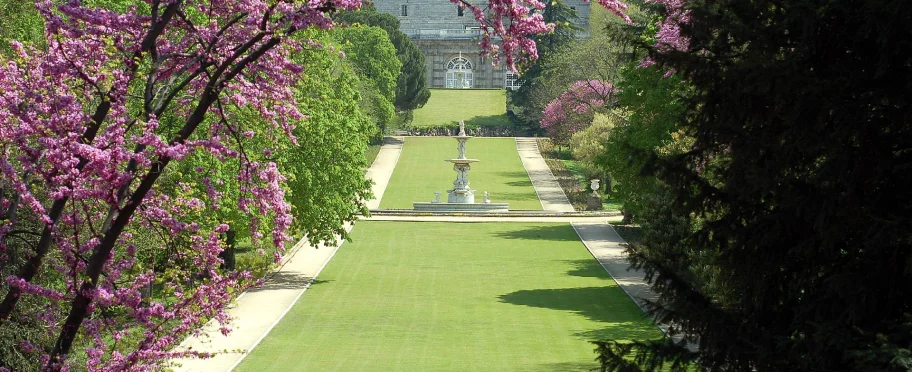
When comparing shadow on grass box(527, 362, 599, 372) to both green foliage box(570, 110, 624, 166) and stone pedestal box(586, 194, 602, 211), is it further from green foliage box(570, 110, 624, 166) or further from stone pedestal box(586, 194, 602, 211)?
stone pedestal box(586, 194, 602, 211)

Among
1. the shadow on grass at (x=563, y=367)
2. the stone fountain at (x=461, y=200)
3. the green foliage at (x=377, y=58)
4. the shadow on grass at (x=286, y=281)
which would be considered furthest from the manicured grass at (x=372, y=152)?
the shadow on grass at (x=563, y=367)

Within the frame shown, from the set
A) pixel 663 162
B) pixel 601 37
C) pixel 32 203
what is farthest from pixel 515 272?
pixel 601 37

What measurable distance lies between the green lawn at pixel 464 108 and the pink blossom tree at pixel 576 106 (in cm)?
2387

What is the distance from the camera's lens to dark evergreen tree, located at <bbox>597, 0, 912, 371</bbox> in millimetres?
9570

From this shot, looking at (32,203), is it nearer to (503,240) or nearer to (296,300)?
(296,300)

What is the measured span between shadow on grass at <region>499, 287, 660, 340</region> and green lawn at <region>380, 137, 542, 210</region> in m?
23.9

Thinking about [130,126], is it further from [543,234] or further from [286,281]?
[543,234]

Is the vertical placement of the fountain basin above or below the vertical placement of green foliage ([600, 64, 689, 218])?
below

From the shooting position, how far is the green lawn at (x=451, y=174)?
206 feet

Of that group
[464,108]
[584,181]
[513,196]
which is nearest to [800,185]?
[513,196]

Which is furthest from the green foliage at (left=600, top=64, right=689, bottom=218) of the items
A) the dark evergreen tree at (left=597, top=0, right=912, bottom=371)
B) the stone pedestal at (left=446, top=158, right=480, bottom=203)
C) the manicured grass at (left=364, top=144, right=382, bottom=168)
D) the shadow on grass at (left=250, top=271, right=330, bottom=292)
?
the manicured grass at (left=364, top=144, right=382, bottom=168)

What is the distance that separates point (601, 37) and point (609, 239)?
32.7 m

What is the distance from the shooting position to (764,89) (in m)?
9.66

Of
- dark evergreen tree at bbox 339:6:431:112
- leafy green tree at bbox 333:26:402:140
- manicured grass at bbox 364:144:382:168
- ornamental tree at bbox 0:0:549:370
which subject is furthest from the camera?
dark evergreen tree at bbox 339:6:431:112
